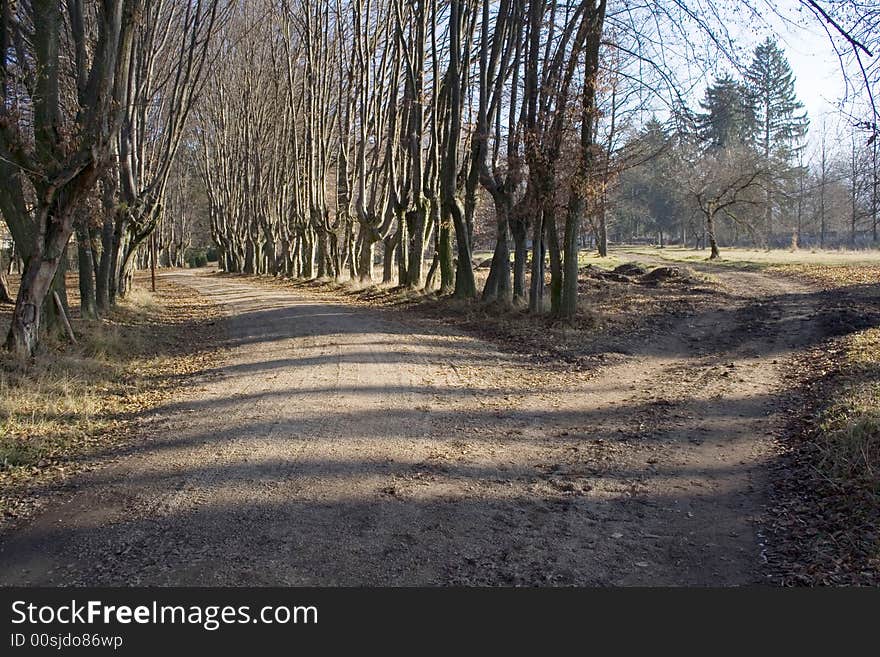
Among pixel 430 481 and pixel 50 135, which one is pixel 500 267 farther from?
pixel 430 481

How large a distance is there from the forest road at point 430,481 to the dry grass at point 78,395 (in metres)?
0.46

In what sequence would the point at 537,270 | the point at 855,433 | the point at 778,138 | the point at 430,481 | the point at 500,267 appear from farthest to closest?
the point at 778,138 → the point at 500,267 → the point at 537,270 → the point at 855,433 → the point at 430,481

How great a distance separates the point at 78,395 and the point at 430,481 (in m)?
5.69

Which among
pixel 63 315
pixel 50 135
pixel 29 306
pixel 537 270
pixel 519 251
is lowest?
pixel 63 315

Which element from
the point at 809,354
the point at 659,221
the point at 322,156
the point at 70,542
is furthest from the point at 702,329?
the point at 659,221

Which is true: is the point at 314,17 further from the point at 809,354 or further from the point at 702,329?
the point at 809,354

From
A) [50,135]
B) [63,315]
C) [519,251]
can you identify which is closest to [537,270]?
[519,251]

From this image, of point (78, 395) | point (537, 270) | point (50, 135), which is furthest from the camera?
point (537, 270)

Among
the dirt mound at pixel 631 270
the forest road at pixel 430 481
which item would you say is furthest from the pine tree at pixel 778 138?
the forest road at pixel 430 481

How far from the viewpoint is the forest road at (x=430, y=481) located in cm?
474

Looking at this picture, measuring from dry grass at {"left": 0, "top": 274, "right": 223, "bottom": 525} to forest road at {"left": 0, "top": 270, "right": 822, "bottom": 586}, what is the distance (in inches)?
18.0

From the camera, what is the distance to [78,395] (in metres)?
9.48

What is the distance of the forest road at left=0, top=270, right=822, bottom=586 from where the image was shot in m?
4.74

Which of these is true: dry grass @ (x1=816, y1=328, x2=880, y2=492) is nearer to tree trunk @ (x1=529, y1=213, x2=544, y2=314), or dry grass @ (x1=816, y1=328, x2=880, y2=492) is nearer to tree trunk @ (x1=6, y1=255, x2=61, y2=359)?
tree trunk @ (x1=529, y1=213, x2=544, y2=314)
